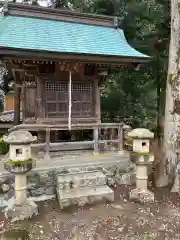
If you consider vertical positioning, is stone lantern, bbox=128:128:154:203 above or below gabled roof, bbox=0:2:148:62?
below

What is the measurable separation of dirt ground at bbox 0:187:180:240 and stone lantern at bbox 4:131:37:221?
0.21 m

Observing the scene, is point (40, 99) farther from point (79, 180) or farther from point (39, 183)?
point (79, 180)

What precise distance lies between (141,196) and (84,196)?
1502 mm

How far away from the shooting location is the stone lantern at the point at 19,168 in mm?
5246

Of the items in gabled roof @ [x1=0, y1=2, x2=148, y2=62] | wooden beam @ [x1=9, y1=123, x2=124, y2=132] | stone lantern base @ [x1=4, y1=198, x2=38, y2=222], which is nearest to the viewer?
stone lantern base @ [x1=4, y1=198, x2=38, y2=222]

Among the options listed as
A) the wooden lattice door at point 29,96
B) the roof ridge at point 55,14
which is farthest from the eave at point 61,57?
the roof ridge at point 55,14

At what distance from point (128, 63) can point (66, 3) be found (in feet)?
31.0

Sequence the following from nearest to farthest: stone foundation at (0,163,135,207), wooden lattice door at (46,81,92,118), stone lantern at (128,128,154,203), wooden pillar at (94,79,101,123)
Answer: stone lantern at (128,128,154,203)
stone foundation at (0,163,135,207)
wooden lattice door at (46,81,92,118)
wooden pillar at (94,79,101,123)

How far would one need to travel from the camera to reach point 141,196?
6.18 metres

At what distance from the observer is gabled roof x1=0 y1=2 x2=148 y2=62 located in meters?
7.86

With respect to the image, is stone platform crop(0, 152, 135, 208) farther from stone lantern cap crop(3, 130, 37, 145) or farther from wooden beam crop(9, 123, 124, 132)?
stone lantern cap crop(3, 130, 37, 145)

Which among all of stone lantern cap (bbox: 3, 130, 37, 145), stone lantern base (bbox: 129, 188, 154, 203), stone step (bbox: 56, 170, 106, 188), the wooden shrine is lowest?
stone lantern base (bbox: 129, 188, 154, 203)

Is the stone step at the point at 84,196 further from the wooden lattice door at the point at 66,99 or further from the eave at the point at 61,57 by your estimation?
the eave at the point at 61,57

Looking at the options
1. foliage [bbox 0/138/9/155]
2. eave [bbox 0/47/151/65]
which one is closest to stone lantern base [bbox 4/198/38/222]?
foliage [bbox 0/138/9/155]
